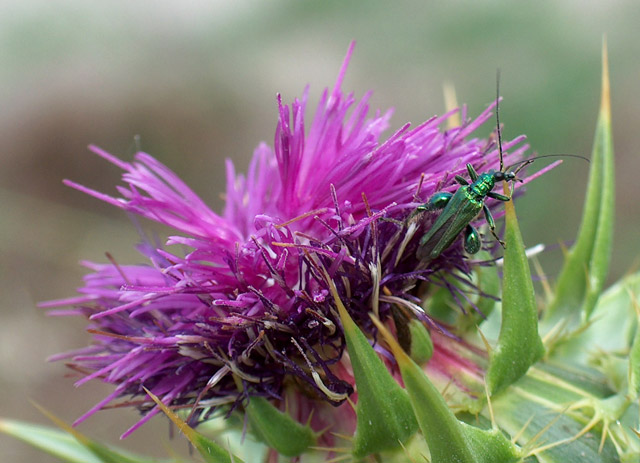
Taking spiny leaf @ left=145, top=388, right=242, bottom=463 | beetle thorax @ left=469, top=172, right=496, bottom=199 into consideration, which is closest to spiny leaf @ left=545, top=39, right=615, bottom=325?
beetle thorax @ left=469, top=172, right=496, bottom=199

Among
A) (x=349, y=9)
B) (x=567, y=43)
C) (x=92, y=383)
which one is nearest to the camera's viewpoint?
(x=567, y=43)

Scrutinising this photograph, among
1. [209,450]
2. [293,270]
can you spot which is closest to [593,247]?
[293,270]

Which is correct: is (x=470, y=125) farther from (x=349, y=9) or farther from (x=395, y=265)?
(x=349, y=9)

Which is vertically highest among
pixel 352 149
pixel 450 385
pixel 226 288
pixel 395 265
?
pixel 352 149

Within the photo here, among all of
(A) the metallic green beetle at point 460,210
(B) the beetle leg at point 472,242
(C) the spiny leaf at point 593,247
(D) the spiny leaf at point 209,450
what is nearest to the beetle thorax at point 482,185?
(A) the metallic green beetle at point 460,210

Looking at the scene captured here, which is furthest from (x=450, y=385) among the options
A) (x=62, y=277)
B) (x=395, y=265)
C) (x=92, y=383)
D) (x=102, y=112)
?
(x=102, y=112)

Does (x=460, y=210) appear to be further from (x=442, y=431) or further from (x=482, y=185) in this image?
Result: (x=442, y=431)
